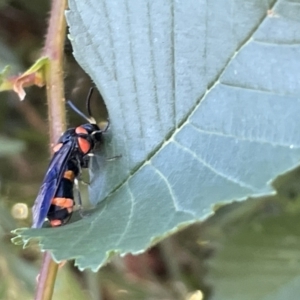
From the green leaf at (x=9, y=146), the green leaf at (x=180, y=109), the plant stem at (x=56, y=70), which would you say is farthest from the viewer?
the green leaf at (x=9, y=146)

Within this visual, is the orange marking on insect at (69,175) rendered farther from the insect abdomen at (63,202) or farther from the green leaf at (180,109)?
the green leaf at (180,109)

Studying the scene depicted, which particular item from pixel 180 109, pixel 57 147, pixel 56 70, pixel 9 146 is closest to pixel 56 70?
pixel 56 70

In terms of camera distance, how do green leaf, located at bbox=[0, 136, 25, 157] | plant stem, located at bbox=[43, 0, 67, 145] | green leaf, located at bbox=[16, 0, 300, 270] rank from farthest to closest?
green leaf, located at bbox=[0, 136, 25, 157]
plant stem, located at bbox=[43, 0, 67, 145]
green leaf, located at bbox=[16, 0, 300, 270]

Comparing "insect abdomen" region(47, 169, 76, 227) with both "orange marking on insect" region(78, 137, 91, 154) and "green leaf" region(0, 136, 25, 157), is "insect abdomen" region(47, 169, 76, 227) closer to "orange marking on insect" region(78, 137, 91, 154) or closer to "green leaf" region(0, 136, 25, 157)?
"orange marking on insect" region(78, 137, 91, 154)

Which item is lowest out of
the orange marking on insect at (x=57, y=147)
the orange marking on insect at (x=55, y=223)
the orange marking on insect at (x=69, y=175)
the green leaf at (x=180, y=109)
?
the orange marking on insect at (x=55, y=223)

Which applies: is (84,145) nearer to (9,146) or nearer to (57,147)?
(57,147)

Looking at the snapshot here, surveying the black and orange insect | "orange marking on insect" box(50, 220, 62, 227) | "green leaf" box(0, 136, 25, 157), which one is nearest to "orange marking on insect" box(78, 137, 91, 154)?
the black and orange insect

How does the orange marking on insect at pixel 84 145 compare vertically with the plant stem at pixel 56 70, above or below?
below

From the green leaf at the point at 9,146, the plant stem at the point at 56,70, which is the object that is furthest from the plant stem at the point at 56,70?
the green leaf at the point at 9,146
